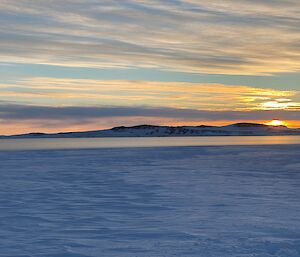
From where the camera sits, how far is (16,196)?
1180 cm

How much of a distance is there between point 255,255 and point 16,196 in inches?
287

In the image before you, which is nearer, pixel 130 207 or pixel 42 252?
pixel 42 252

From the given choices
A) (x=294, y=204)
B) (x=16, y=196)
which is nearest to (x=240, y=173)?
(x=294, y=204)

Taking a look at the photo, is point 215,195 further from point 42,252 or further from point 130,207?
point 42,252

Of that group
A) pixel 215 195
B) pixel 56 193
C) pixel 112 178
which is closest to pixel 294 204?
pixel 215 195

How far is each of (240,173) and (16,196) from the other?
9226 millimetres

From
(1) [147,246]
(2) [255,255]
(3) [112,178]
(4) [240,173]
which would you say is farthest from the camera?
(4) [240,173]

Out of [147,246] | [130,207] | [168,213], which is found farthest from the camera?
[130,207]

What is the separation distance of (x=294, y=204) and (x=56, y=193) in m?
5.78

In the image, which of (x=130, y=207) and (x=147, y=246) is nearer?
(x=147, y=246)

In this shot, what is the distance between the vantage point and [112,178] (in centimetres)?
1658

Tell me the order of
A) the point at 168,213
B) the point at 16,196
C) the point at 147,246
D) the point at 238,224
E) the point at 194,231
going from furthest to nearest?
the point at 16,196, the point at 168,213, the point at 238,224, the point at 194,231, the point at 147,246

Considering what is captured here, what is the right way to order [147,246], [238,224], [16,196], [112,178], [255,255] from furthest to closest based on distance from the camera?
[112,178] < [16,196] < [238,224] < [147,246] < [255,255]

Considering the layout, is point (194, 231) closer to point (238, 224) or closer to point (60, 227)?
point (238, 224)
